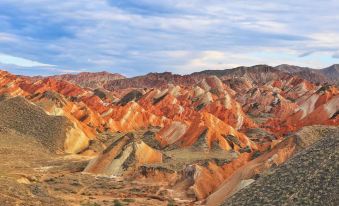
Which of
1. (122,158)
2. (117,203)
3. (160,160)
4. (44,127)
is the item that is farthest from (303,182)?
(44,127)

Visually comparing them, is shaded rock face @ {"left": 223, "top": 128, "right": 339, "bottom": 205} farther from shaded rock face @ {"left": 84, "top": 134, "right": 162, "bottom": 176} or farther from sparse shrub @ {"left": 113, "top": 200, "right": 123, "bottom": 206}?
shaded rock face @ {"left": 84, "top": 134, "right": 162, "bottom": 176}

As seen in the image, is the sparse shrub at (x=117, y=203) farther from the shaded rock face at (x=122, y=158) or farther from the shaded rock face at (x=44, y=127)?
the shaded rock face at (x=44, y=127)

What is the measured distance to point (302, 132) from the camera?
5209 centimetres

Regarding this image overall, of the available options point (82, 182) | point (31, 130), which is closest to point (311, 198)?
point (82, 182)

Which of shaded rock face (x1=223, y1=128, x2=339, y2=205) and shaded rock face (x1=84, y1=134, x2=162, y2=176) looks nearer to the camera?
shaded rock face (x1=223, y1=128, x2=339, y2=205)

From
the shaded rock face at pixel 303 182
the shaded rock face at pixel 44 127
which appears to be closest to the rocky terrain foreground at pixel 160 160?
the shaded rock face at pixel 303 182

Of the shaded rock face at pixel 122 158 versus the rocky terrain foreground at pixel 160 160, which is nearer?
the rocky terrain foreground at pixel 160 160

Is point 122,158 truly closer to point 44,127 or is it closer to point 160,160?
point 160,160

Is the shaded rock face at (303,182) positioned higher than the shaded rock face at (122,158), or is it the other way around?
the shaded rock face at (303,182)

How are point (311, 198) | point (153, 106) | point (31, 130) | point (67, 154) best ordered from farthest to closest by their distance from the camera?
point (153, 106) → point (31, 130) → point (67, 154) → point (311, 198)

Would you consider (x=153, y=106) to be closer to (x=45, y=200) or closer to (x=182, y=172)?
(x=182, y=172)

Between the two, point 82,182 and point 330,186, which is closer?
point 330,186

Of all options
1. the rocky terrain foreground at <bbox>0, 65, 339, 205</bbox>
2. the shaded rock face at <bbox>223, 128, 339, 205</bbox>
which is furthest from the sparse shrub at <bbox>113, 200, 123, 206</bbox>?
the shaded rock face at <bbox>223, 128, 339, 205</bbox>

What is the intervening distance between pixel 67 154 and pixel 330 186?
58952 millimetres
